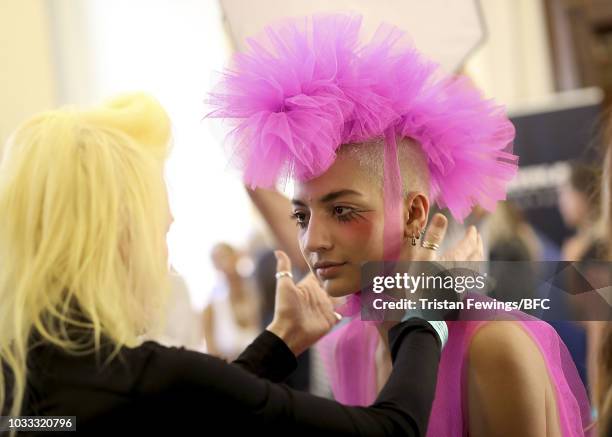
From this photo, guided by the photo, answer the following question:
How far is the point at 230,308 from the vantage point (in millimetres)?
3838

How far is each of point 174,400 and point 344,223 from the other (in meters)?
0.41

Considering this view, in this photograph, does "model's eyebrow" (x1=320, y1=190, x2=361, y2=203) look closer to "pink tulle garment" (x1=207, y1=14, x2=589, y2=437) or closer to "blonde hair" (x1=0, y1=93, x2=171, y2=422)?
"pink tulle garment" (x1=207, y1=14, x2=589, y2=437)

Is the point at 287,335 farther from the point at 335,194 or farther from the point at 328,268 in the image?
the point at 335,194

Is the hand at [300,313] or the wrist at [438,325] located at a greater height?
the hand at [300,313]

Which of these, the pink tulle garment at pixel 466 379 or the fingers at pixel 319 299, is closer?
the pink tulle garment at pixel 466 379

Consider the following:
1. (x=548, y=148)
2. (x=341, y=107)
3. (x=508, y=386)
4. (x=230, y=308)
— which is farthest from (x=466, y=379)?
(x=230, y=308)

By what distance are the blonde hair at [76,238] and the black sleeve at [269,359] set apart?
23cm

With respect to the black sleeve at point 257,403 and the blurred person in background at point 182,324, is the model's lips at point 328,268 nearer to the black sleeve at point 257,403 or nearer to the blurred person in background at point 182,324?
the black sleeve at point 257,403

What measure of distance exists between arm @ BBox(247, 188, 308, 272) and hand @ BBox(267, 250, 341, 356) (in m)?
0.26

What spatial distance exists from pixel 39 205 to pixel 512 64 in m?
4.31

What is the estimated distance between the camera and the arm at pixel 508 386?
3.65 feet

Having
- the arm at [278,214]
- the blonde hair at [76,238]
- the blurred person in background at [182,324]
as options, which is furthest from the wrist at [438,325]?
the blurred person in background at [182,324]

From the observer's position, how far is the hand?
4.33ft

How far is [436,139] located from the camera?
1.26 m
